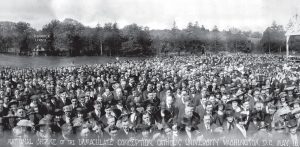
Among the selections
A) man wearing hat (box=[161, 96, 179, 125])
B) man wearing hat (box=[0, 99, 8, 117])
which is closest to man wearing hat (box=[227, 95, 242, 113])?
man wearing hat (box=[161, 96, 179, 125])

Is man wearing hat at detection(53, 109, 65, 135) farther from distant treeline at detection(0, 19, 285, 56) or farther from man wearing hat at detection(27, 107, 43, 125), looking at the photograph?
distant treeline at detection(0, 19, 285, 56)

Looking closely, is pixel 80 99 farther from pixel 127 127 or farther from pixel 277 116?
pixel 277 116

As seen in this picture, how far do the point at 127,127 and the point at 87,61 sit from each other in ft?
33.7

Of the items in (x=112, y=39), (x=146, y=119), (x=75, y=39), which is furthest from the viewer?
(x=112, y=39)

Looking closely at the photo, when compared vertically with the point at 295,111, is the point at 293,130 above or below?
below

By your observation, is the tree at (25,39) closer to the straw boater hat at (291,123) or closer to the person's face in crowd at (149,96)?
the person's face in crowd at (149,96)

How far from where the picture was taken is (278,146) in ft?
19.4

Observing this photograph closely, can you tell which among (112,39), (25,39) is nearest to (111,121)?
(25,39)

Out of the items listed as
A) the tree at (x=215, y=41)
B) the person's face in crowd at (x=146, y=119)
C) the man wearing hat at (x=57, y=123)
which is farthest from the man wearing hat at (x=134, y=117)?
the tree at (x=215, y=41)

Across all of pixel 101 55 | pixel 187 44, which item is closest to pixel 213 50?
pixel 187 44

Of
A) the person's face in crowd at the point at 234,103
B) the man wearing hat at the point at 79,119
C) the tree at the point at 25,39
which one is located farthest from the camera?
the tree at the point at 25,39

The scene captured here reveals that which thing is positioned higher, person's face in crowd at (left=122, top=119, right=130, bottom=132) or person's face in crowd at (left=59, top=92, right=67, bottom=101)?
person's face in crowd at (left=59, top=92, right=67, bottom=101)

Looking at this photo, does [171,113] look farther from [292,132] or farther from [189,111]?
[292,132]

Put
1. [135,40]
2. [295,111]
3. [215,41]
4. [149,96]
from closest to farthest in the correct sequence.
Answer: [295,111] → [149,96] → [135,40] → [215,41]
